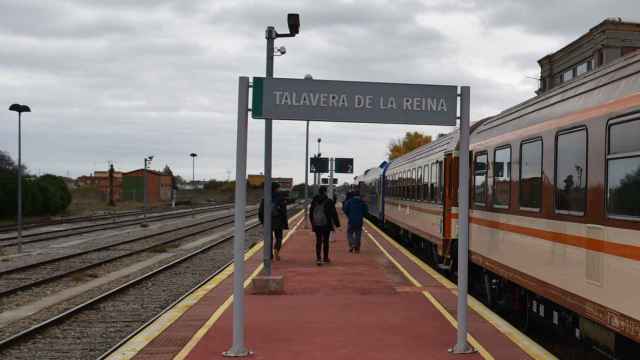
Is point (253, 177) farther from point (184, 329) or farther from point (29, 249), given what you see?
point (184, 329)

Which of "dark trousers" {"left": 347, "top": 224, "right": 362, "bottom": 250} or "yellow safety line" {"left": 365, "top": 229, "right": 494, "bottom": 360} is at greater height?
"dark trousers" {"left": 347, "top": 224, "right": 362, "bottom": 250}

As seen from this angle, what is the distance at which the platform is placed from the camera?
7383 mm

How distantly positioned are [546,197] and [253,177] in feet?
246

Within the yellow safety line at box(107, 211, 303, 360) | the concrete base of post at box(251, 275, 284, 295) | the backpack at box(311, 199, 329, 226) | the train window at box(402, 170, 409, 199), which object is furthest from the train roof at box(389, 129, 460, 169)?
the yellow safety line at box(107, 211, 303, 360)

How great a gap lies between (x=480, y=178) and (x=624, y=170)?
17.4ft

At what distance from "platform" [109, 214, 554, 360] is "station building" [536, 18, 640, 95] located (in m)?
39.3

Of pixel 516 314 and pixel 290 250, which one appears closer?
pixel 516 314

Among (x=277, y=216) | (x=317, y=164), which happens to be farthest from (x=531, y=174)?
(x=317, y=164)

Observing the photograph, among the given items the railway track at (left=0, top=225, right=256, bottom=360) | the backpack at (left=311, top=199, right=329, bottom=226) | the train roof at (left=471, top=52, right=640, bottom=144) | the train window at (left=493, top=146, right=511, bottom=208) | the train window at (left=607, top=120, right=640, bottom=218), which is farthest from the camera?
the backpack at (left=311, top=199, right=329, bottom=226)

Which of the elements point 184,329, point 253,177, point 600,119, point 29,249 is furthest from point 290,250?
point 253,177

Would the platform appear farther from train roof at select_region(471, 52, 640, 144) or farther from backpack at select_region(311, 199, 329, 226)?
train roof at select_region(471, 52, 640, 144)

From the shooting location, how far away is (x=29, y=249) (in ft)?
77.2

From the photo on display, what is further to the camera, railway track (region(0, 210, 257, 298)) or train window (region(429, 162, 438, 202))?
train window (region(429, 162, 438, 202))

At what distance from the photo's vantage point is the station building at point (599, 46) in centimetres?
5084
